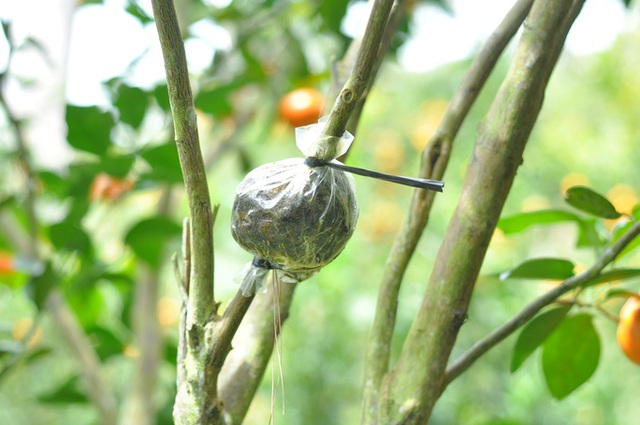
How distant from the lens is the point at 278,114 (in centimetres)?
122

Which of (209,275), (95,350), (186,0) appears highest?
(186,0)

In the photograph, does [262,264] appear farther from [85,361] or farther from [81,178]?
[85,361]

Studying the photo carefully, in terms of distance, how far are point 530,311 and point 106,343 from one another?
68cm

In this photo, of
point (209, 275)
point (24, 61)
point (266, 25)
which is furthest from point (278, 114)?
point (209, 275)

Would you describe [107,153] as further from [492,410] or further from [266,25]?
[492,410]

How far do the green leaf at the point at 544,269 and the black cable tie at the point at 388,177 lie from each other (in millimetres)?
197

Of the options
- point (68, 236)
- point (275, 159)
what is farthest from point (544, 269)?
point (275, 159)

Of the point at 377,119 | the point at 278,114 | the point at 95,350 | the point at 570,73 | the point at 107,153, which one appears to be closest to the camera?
the point at 107,153

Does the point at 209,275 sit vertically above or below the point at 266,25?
below

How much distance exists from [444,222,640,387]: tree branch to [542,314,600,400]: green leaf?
73 mm

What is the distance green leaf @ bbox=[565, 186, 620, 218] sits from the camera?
1.56ft

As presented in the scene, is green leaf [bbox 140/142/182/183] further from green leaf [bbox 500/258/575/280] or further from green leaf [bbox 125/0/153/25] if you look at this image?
green leaf [bbox 500/258/575/280]

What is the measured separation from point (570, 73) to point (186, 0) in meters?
1.80

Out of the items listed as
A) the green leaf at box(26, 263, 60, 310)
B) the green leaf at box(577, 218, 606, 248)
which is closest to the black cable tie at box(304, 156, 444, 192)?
the green leaf at box(577, 218, 606, 248)
